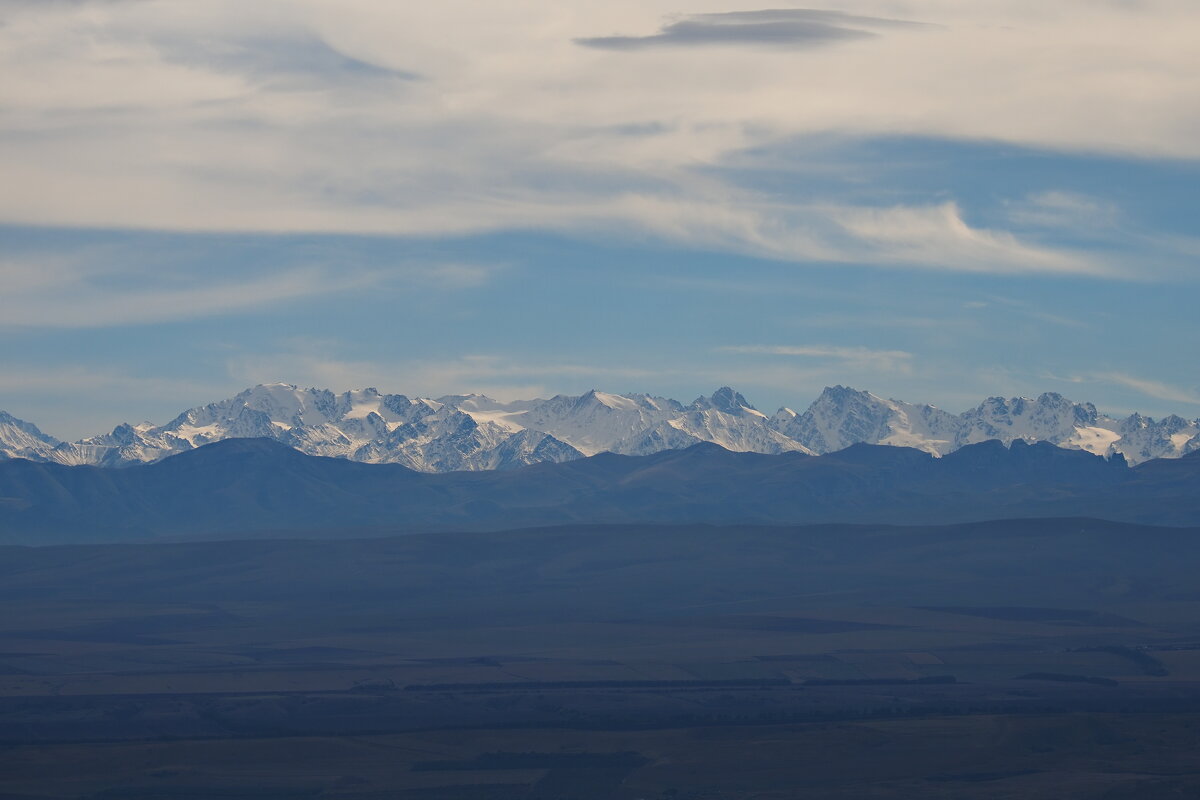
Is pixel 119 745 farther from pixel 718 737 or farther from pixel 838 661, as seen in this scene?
pixel 838 661

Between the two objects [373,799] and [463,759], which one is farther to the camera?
[463,759]

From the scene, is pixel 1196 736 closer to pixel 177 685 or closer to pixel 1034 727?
pixel 1034 727

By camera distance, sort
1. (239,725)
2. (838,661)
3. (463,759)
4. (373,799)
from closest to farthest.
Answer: (373,799) < (463,759) < (239,725) < (838,661)

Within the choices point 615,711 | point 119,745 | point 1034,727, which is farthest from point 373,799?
point 1034,727

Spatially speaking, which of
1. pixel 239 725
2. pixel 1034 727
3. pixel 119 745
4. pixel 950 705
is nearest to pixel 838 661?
pixel 950 705

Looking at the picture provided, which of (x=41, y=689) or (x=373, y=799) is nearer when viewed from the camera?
(x=373, y=799)

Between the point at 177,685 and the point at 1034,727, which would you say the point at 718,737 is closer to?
the point at 1034,727

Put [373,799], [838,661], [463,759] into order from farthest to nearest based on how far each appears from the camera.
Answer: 1. [838,661]
2. [463,759]
3. [373,799]

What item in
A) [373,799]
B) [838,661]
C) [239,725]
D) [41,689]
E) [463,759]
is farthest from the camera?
[838,661]

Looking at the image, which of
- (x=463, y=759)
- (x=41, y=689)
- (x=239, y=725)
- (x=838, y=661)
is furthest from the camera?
(x=838, y=661)
